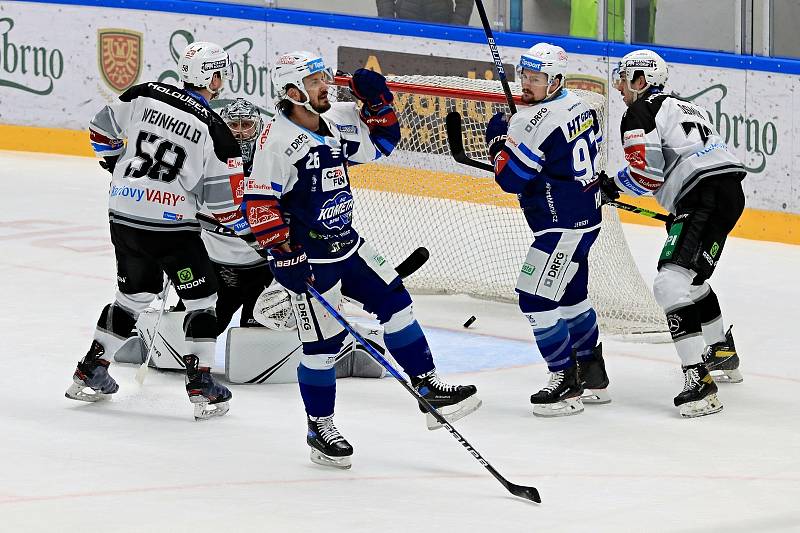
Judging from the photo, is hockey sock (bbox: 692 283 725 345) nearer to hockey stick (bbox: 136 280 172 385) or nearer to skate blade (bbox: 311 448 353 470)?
skate blade (bbox: 311 448 353 470)

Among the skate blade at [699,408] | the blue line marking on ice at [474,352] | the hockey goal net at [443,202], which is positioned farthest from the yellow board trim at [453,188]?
the skate blade at [699,408]

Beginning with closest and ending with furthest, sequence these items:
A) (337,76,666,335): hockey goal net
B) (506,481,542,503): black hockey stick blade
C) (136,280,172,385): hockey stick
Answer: (506,481,542,503): black hockey stick blade, (136,280,172,385): hockey stick, (337,76,666,335): hockey goal net

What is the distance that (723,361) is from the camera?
661 centimetres

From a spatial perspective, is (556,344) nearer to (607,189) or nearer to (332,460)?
(607,189)

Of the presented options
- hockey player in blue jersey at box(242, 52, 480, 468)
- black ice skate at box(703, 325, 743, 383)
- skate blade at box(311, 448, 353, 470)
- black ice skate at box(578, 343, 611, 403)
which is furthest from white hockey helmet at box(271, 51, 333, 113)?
black ice skate at box(703, 325, 743, 383)

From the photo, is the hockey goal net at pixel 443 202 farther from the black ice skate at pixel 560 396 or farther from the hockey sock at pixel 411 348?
the hockey sock at pixel 411 348

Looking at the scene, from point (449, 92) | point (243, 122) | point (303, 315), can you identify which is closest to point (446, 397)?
point (303, 315)

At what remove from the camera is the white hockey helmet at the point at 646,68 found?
6.14 meters

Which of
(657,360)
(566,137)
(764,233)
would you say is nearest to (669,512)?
(566,137)

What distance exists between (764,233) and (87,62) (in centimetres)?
539

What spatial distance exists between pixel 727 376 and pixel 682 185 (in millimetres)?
935

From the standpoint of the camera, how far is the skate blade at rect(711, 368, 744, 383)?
6648mm

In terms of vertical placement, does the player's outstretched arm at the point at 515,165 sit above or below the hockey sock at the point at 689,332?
above

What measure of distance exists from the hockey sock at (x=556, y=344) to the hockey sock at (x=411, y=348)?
69 centimetres
